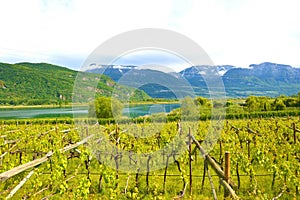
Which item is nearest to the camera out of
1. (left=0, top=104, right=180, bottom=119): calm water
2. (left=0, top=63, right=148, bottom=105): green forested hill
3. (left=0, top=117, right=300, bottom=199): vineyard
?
(left=0, top=117, right=300, bottom=199): vineyard

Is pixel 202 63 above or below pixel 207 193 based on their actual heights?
above

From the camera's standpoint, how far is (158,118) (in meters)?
17.3

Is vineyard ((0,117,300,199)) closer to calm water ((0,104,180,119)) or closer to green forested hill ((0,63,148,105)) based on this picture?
calm water ((0,104,180,119))

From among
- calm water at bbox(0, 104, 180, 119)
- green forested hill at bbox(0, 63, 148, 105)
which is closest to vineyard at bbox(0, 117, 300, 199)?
calm water at bbox(0, 104, 180, 119)

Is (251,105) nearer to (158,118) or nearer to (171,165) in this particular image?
(158,118)

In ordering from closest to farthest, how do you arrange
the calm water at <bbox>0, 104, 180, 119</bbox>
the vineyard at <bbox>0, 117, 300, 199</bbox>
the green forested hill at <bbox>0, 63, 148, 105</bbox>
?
the vineyard at <bbox>0, 117, 300, 199</bbox> < the calm water at <bbox>0, 104, 180, 119</bbox> < the green forested hill at <bbox>0, 63, 148, 105</bbox>

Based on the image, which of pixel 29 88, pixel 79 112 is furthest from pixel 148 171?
pixel 29 88

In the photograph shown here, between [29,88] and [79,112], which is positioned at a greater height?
[29,88]

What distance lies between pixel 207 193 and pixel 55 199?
3371 millimetres

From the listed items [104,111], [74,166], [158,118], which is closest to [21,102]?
[104,111]

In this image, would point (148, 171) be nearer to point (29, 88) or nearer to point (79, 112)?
point (79, 112)

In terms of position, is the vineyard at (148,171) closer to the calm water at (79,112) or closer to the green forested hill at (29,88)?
the calm water at (79,112)

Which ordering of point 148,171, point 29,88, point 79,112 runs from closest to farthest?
point 148,171 < point 79,112 < point 29,88

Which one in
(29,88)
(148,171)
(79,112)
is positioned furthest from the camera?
(29,88)
